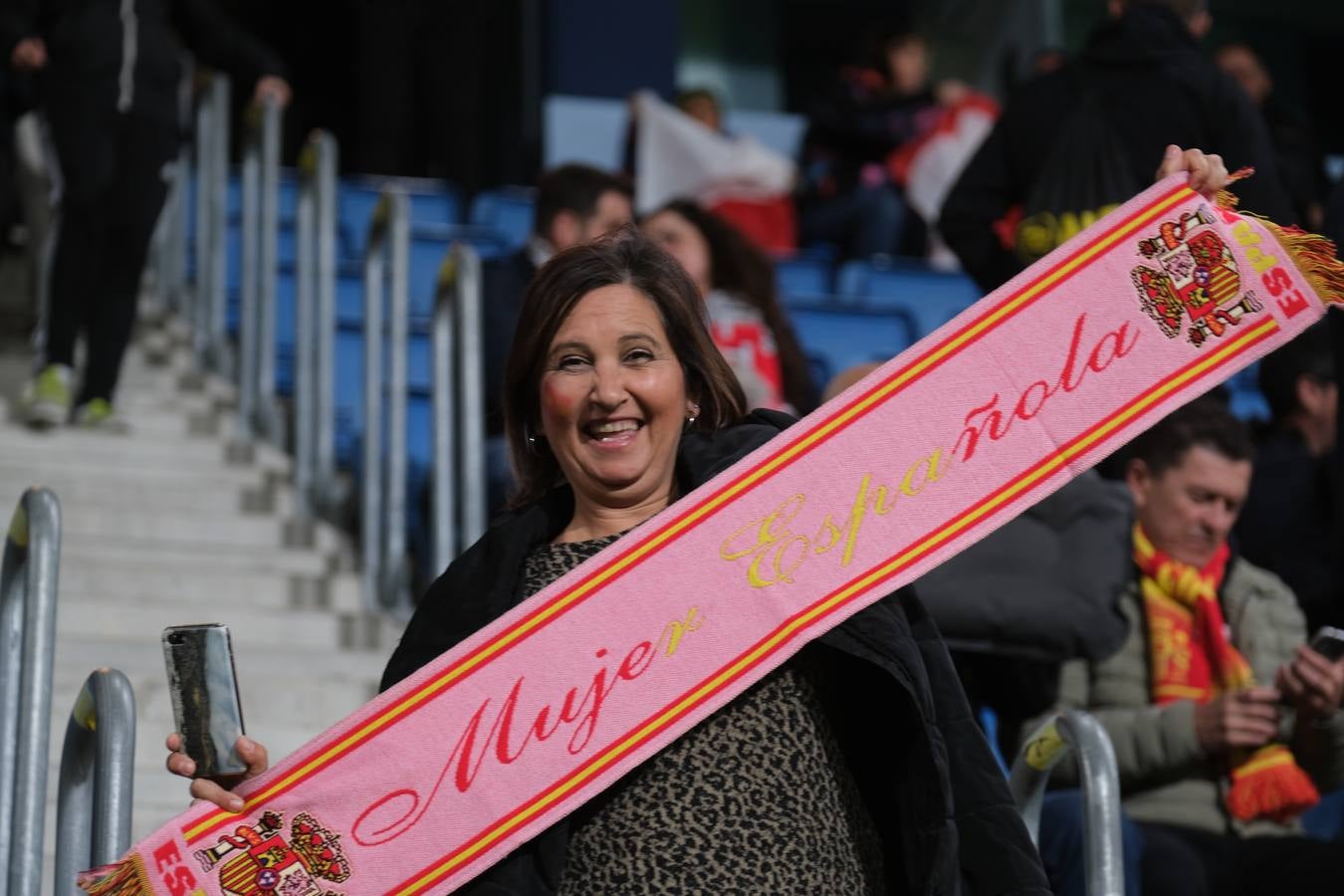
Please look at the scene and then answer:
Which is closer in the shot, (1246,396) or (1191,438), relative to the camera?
(1191,438)

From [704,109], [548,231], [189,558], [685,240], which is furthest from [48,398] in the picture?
[704,109]

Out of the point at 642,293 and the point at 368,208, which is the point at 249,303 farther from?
the point at 642,293

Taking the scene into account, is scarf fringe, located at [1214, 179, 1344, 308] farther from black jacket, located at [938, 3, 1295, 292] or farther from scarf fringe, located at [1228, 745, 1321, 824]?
black jacket, located at [938, 3, 1295, 292]

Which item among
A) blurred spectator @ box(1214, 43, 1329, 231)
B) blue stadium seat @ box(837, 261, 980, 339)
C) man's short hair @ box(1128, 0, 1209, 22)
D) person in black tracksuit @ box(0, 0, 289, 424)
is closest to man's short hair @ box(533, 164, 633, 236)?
person in black tracksuit @ box(0, 0, 289, 424)

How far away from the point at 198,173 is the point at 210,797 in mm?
4531

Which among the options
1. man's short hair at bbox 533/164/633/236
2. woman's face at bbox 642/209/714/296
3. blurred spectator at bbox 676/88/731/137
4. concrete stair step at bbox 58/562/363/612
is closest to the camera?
concrete stair step at bbox 58/562/363/612

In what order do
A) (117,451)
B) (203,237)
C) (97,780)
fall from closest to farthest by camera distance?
1. (97,780)
2. (117,451)
3. (203,237)

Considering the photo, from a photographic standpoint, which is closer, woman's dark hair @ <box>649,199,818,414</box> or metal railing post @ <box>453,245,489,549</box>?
metal railing post @ <box>453,245,489,549</box>

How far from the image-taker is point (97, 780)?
294 centimetres

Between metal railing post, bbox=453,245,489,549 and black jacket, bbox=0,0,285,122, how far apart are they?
129 centimetres

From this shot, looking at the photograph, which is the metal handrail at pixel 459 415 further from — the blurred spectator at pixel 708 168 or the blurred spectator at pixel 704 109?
the blurred spectator at pixel 704 109

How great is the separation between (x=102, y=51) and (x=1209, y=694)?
3.39 m

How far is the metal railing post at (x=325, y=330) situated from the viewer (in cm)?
554

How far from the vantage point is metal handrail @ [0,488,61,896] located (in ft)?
10.8
